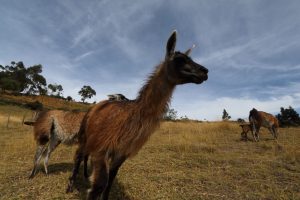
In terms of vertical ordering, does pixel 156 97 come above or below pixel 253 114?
below

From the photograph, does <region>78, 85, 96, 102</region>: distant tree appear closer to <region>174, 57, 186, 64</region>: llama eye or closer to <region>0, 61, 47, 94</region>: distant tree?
<region>0, 61, 47, 94</region>: distant tree

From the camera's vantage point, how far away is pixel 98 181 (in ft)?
12.7

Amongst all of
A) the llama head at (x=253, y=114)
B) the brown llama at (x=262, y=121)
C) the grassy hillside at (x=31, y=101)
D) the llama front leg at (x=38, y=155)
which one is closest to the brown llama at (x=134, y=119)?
the llama front leg at (x=38, y=155)

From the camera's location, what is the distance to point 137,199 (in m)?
4.99

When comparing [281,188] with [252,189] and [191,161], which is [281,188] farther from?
[191,161]

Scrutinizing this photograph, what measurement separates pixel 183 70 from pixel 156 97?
60 centimetres

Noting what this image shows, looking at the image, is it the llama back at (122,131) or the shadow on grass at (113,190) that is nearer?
the llama back at (122,131)

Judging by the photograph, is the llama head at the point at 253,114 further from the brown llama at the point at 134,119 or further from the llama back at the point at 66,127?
the brown llama at the point at 134,119

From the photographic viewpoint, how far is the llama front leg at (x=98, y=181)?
12.7ft

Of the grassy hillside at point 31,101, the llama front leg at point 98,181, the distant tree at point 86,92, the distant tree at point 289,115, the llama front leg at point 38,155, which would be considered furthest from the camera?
the distant tree at point 86,92

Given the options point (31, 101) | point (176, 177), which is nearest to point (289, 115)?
point (176, 177)

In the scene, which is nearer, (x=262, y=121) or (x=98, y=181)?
(x=98, y=181)

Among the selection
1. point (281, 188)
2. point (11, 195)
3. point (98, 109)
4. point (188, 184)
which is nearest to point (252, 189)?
point (281, 188)

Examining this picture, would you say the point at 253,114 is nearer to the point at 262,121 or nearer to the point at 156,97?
the point at 262,121
